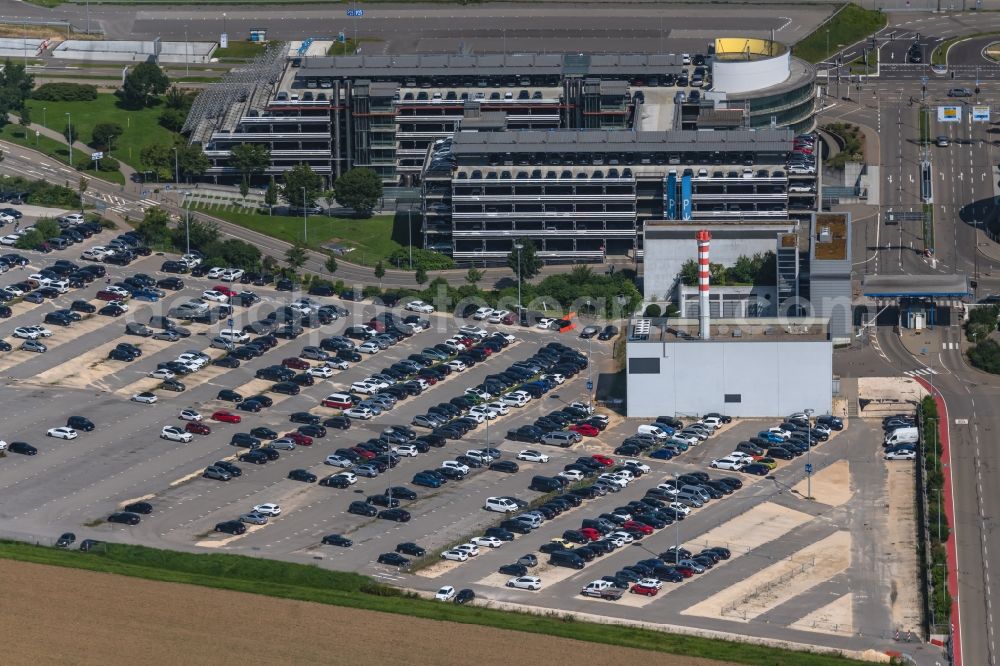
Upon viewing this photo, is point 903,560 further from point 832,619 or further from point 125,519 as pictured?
point 125,519

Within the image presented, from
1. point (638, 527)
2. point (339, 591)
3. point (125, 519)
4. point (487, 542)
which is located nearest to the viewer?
point (339, 591)

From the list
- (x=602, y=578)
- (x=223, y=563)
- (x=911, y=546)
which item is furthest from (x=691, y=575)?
(x=223, y=563)

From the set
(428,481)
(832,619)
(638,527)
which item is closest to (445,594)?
(638,527)

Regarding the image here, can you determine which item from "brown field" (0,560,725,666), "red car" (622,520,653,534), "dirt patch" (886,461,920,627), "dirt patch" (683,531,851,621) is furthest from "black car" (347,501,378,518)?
"dirt patch" (886,461,920,627)

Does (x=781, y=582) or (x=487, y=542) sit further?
(x=487, y=542)

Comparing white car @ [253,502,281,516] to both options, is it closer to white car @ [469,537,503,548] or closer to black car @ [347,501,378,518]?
black car @ [347,501,378,518]

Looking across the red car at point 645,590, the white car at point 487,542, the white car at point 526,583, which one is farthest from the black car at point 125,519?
the red car at point 645,590

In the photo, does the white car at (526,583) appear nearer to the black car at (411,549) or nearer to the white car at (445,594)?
the white car at (445,594)
